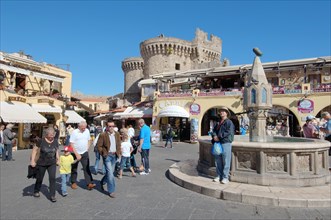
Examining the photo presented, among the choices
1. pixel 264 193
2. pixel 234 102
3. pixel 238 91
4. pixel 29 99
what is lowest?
pixel 264 193

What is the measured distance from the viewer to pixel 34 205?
467 centimetres

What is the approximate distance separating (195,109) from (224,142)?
53.5 ft

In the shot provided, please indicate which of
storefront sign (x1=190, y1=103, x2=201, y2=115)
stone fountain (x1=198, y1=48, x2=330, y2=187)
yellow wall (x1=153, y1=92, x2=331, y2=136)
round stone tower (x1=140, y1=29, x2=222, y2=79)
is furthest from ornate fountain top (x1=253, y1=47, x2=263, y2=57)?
round stone tower (x1=140, y1=29, x2=222, y2=79)

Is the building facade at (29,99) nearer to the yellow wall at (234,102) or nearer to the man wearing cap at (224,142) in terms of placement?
the yellow wall at (234,102)

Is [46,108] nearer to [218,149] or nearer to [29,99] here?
[29,99]

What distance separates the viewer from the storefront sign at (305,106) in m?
17.9

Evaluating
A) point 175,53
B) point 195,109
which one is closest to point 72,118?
point 195,109

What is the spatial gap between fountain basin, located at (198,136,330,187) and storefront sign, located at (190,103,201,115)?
15891 millimetres

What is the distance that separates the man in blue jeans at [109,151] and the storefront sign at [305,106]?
16.7 metres

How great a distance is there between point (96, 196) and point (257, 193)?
10.7 feet

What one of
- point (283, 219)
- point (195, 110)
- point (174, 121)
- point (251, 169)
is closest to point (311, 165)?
point (251, 169)

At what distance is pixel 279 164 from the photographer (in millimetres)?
5406

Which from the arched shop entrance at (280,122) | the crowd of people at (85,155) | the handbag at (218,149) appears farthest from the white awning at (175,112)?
the handbag at (218,149)

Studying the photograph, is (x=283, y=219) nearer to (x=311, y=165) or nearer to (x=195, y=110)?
(x=311, y=165)
